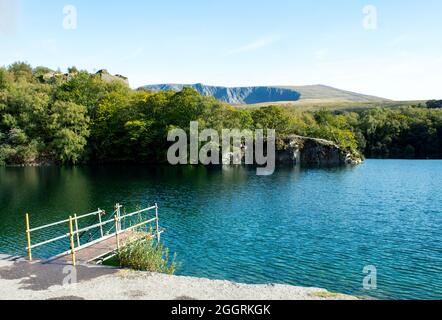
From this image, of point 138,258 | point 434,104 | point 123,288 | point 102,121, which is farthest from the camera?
point 434,104

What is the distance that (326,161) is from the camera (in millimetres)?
87625

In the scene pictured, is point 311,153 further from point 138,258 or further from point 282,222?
point 138,258

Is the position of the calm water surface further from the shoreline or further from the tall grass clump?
the shoreline

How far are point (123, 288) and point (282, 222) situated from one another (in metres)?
18.8

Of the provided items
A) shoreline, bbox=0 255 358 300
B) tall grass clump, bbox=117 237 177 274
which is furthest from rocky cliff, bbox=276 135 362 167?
shoreline, bbox=0 255 358 300

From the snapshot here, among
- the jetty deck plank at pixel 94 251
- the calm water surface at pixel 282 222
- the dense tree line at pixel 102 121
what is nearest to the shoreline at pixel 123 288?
the jetty deck plank at pixel 94 251

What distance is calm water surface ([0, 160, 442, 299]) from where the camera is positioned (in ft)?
63.1

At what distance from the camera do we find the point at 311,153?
8831 cm

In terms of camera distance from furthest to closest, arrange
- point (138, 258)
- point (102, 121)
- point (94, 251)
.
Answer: point (102, 121) → point (94, 251) → point (138, 258)

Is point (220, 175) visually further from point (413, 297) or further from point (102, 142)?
point (413, 297)

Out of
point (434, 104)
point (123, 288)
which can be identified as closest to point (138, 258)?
point (123, 288)

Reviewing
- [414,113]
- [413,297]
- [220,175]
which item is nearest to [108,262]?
[413,297]

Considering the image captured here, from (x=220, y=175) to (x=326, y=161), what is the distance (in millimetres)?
35132

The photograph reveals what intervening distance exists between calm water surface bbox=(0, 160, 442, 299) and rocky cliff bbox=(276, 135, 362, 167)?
29.9 m
